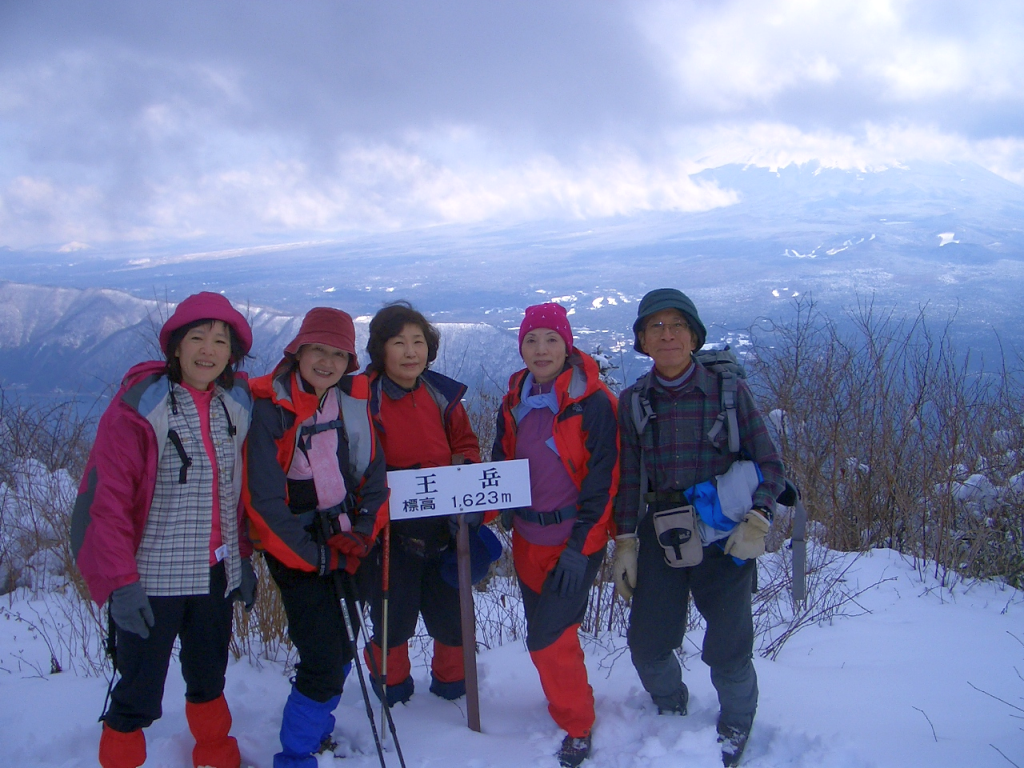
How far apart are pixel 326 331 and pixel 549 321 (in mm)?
951

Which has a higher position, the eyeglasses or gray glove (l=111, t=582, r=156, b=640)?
the eyeglasses

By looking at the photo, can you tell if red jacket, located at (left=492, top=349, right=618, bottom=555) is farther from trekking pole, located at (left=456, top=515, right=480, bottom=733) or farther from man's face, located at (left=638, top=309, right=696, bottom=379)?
trekking pole, located at (left=456, top=515, right=480, bottom=733)

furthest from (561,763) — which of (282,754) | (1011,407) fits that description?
(1011,407)

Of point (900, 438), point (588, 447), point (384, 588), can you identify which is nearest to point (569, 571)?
point (588, 447)

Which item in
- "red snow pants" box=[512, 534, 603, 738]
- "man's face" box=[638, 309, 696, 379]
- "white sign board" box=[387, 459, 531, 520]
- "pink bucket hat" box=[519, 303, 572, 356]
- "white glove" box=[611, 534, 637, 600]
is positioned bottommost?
"red snow pants" box=[512, 534, 603, 738]

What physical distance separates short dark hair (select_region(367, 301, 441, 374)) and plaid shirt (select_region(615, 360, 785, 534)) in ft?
3.40

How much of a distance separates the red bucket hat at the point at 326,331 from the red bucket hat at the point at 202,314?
20cm

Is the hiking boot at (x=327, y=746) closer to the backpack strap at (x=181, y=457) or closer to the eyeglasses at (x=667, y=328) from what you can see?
the backpack strap at (x=181, y=457)

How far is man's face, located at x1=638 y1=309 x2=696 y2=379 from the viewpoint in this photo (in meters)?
2.43

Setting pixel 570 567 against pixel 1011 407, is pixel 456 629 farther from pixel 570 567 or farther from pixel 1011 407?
pixel 1011 407

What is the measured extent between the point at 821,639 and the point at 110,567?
371 centimetres

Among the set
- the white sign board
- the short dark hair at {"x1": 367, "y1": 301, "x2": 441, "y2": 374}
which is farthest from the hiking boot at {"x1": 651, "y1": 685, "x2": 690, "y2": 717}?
the short dark hair at {"x1": 367, "y1": 301, "x2": 441, "y2": 374}

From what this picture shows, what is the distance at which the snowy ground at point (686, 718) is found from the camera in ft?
7.94

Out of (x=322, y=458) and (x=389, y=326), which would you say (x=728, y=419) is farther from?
(x=322, y=458)
